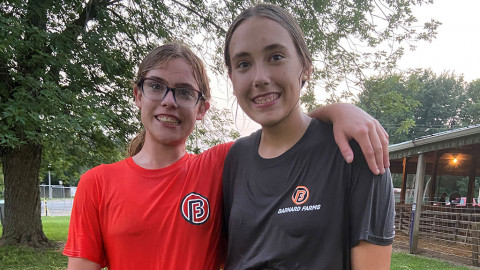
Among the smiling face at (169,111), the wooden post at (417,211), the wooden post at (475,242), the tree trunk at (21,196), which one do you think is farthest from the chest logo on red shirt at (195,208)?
the wooden post at (417,211)

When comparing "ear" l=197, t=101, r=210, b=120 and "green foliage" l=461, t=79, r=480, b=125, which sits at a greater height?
"green foliage" l=461, t=79, r=480, b=125

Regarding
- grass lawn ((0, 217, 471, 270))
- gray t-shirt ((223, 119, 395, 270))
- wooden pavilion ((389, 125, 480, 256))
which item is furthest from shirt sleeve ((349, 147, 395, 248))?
wooden pavilion ((389, 125, 480, 256))

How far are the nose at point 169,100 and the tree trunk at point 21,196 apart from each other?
7.80 meters

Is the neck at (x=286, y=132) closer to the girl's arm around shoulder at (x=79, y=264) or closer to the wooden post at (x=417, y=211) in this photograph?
the girl's arm around shoulder at (x=79, y=264)

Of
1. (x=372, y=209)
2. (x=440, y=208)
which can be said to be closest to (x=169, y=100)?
(x=372, y=209)

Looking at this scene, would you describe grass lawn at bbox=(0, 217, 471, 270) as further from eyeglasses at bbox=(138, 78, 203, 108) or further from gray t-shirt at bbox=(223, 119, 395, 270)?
gray t-shirt at bbox=(223, 119, 395, 270)

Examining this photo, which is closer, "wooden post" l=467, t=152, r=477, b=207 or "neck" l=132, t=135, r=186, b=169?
"neck" l=132, t=135, r=186, b=169

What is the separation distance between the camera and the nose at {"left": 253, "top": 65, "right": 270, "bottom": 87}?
4.95ft

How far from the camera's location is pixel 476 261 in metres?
8.12

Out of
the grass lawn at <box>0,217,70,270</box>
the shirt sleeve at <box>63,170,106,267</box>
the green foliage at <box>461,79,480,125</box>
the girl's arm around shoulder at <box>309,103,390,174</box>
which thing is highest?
the green foliage at <box>461,79,480,125</box>

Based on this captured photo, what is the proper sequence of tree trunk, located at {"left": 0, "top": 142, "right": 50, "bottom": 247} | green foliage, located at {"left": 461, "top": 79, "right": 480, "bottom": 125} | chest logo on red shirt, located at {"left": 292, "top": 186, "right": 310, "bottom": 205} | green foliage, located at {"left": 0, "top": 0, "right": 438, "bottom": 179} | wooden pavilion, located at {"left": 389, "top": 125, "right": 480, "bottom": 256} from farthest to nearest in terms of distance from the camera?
green foliage, located at {"left": 461, "top": 79, "right": 480, "bottom": 125}
wooden pavilion, located at {"left": 389, "top": 125, "right": 480, "bottom": 256}
tree trunk, located at {"left": 0, "top": 142, "right": 50, "bottom": 247}
green foliage, located at {"left": 0, "top": 0, "right": 438, "bottom": 179}
chest logo on red shirt, located at {"left": 292, "top": 186, "right": 310, "bottom": 205}

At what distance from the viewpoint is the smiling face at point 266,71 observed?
152cm

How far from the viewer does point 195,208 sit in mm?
1728

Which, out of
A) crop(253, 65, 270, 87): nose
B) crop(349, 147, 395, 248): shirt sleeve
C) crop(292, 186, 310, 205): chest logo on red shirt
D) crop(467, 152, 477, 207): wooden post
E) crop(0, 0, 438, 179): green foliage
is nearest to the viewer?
crop(349, 147, 395, 248): shirt sleeve
